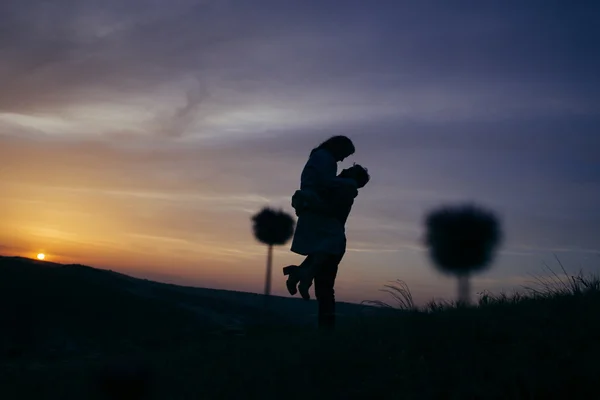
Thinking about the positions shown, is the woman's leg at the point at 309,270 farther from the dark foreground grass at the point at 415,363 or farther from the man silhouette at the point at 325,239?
the dark foreground grass at the point at 415,363

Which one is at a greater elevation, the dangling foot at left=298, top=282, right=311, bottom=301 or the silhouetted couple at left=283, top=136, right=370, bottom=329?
the silhouetted couple at left=283, top=136, right=370, bottom=329

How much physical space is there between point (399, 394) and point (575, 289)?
10.2ft

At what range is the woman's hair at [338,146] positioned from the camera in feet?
28.2

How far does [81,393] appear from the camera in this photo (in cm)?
604


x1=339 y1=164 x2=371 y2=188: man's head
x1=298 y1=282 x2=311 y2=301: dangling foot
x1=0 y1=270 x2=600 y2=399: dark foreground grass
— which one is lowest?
x1=0 y1=270 x2=600 y2=399: dark foreground grass

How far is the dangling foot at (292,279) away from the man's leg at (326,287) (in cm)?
25

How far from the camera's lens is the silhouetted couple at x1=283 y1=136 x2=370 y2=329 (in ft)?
26.2

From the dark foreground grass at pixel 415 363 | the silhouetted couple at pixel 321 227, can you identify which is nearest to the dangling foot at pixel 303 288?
the silhouetted couple at pixel 321 227

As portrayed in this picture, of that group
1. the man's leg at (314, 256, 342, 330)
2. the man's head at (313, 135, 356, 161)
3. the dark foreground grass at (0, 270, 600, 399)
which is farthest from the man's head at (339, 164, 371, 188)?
the dark foreground grass at (0, 270, 600, 399)

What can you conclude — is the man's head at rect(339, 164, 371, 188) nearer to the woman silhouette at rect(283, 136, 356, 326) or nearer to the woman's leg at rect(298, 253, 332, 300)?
the woman silhouette at rect(283, 136, 356, 326)

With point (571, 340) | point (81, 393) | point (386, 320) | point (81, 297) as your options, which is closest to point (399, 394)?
point (571, 340)

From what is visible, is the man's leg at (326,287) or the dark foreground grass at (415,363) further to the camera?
the man's leg at (326,287)

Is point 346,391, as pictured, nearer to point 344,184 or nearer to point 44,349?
point 344,184

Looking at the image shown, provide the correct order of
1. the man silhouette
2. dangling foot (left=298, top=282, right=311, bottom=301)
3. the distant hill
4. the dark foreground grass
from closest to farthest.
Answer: the dark foreground grass, dangling foot (left=298, top=282, right=311, bottom=301), the man silhouette, the distant hill
